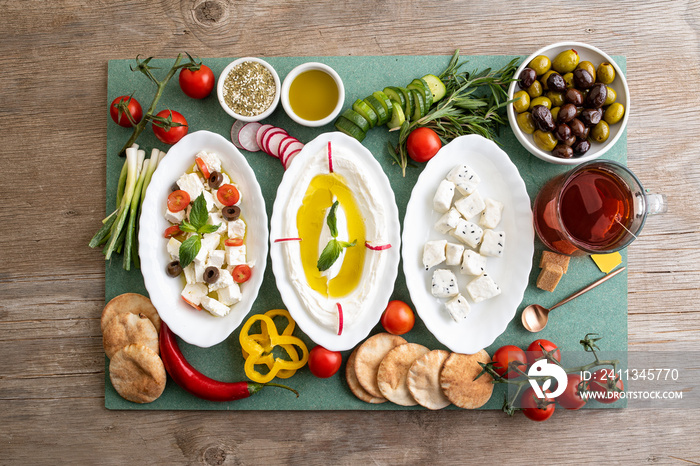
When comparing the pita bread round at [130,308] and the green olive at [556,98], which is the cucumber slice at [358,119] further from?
the pita bread round at [130,308]

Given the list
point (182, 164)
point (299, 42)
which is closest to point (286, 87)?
point (299, 42)

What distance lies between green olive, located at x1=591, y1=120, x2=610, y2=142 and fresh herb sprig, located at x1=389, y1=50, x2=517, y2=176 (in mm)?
460

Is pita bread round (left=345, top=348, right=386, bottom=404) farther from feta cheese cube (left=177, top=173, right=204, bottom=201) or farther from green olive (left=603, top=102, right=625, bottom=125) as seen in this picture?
green olive (left=603, top=102, right=625, bottom=125)

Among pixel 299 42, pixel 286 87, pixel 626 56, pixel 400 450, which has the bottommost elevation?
pixel 400 450

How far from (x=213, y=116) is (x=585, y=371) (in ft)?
8.33

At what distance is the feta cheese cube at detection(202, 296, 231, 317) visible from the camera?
2.24 meters

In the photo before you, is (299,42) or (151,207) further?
(299,42)

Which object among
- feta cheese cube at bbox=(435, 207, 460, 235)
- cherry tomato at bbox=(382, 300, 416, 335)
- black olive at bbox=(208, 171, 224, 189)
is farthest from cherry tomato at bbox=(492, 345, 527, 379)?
black olive at bbox=(208, 171, 224, 189)

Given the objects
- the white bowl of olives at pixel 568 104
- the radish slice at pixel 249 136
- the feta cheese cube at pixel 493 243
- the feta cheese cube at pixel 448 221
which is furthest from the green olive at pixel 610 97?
the radish slice at pixel 249 136

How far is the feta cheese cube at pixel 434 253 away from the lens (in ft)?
7.47

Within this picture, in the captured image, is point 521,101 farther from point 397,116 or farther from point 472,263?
point 472,263

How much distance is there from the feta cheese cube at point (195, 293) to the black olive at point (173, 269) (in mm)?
95

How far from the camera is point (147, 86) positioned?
8.20ft

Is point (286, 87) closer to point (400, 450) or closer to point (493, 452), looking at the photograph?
point (400, 450)
